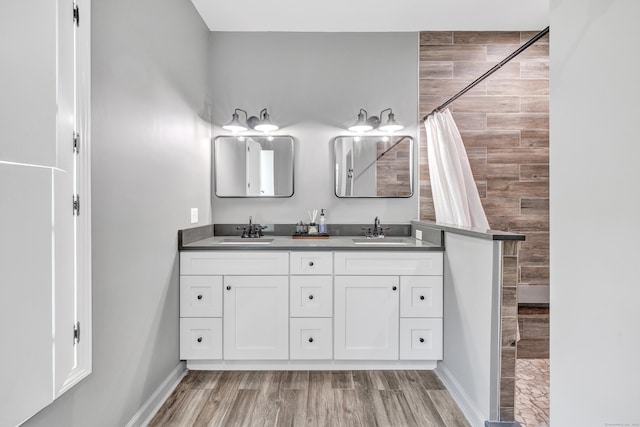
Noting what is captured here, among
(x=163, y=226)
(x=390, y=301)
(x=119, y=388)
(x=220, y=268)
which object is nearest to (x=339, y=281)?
(x=390, y=301)

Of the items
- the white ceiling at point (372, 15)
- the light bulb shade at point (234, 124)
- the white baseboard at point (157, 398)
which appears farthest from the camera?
the light bulb shade at point (234, 124)

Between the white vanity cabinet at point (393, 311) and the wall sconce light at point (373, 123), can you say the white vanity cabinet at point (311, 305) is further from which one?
the wall sconce light at point (373, 123)

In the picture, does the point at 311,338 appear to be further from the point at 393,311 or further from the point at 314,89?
the point at 314,89

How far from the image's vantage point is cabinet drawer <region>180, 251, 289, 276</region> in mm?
2307

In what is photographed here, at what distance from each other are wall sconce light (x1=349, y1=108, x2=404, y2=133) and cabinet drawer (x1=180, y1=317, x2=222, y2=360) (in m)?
1.83

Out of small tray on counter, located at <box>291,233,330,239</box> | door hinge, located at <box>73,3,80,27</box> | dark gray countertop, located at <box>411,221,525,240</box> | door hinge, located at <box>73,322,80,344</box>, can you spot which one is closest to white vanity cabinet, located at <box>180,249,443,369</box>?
dark gray countertop, located at <box>411,221,525,240</box>

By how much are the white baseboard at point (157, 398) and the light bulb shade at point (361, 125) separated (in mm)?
2198

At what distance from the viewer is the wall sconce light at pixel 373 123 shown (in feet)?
9.07

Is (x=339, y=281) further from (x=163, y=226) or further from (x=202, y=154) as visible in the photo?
(x=202, y=154)

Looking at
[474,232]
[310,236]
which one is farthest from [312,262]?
[474,232]

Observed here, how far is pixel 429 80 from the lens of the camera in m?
2.92

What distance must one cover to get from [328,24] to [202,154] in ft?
4.80

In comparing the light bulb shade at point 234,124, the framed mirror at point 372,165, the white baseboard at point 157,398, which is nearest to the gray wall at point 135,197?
the white baseboard at point 157,398

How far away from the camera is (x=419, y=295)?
7.63 ft
